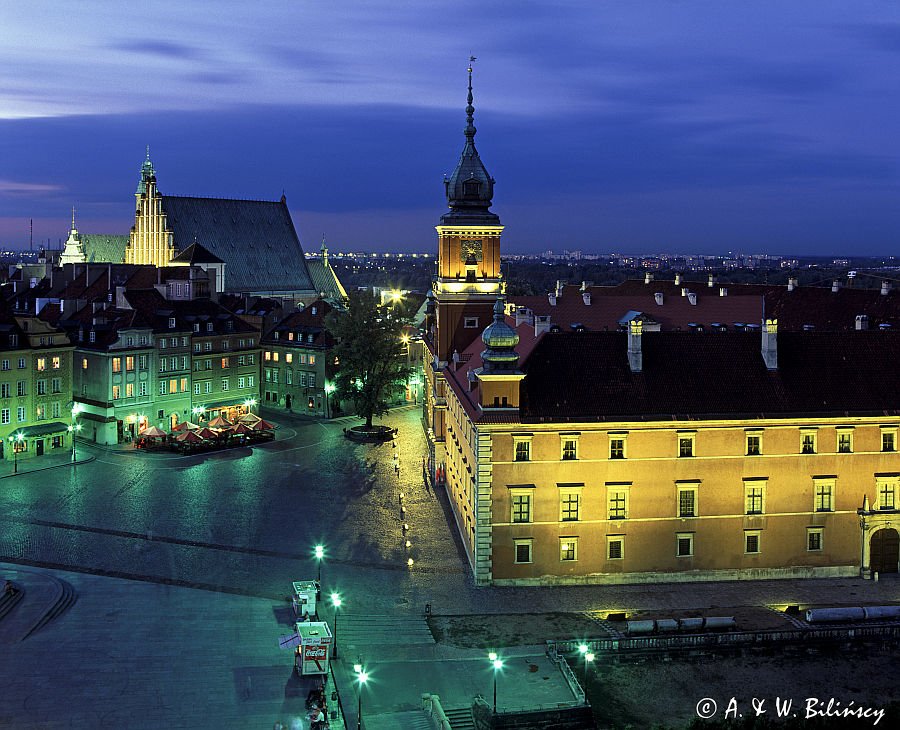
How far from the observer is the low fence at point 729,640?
131ft

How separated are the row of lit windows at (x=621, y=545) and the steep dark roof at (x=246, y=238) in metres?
84.3

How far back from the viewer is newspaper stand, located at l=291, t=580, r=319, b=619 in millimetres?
41781

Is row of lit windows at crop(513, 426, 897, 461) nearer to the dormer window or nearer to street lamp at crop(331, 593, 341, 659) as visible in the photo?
street lamp at crop(331, 593, 341, 659)

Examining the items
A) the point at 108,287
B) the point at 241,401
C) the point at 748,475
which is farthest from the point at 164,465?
the point at 748,475

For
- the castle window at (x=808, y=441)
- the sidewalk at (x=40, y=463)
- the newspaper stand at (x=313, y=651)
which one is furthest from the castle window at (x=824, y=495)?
the sidewalk at (x=40, y=463)

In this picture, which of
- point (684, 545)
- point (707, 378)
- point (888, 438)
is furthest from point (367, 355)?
point (888, 438)

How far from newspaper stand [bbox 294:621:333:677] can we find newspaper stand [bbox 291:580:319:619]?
380 cm

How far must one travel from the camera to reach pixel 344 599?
45.6m

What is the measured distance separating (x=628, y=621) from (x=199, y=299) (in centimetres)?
6392

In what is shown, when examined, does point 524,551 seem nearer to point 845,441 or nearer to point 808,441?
point 808,441

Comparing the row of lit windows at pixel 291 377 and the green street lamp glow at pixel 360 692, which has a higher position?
the row of lit windows at pixel 291 377

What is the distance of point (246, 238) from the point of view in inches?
5113

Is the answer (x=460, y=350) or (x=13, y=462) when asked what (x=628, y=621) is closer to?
(x=460, y=350)

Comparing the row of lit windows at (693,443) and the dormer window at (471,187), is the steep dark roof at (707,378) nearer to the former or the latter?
the row of lit windows at (693,443)
